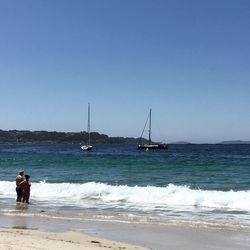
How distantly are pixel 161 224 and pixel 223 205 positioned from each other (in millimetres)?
5928

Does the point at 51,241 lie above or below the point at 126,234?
above

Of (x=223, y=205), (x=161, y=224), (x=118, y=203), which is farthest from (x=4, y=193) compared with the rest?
(x=161, y=224)

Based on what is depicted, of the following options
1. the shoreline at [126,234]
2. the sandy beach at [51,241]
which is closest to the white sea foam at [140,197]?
the shoreline at [126,234]

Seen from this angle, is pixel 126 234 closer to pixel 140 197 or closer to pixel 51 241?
pixel 51 241

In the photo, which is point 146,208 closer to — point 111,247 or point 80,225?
point 80,225

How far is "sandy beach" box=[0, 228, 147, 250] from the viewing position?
1028cm

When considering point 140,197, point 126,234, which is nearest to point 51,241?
point 126,234

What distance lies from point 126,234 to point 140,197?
9.16 metres

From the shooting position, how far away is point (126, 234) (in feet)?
42.2

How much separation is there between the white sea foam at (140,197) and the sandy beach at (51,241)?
6.95 meters

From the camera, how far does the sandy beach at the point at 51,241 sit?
33.7ft

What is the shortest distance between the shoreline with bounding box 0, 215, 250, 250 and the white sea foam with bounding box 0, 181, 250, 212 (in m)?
4.74

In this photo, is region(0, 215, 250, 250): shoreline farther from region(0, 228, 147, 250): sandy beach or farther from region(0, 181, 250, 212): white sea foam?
region(0, 181, 250, 212): white sea foam

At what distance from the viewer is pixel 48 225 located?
46.9ft
